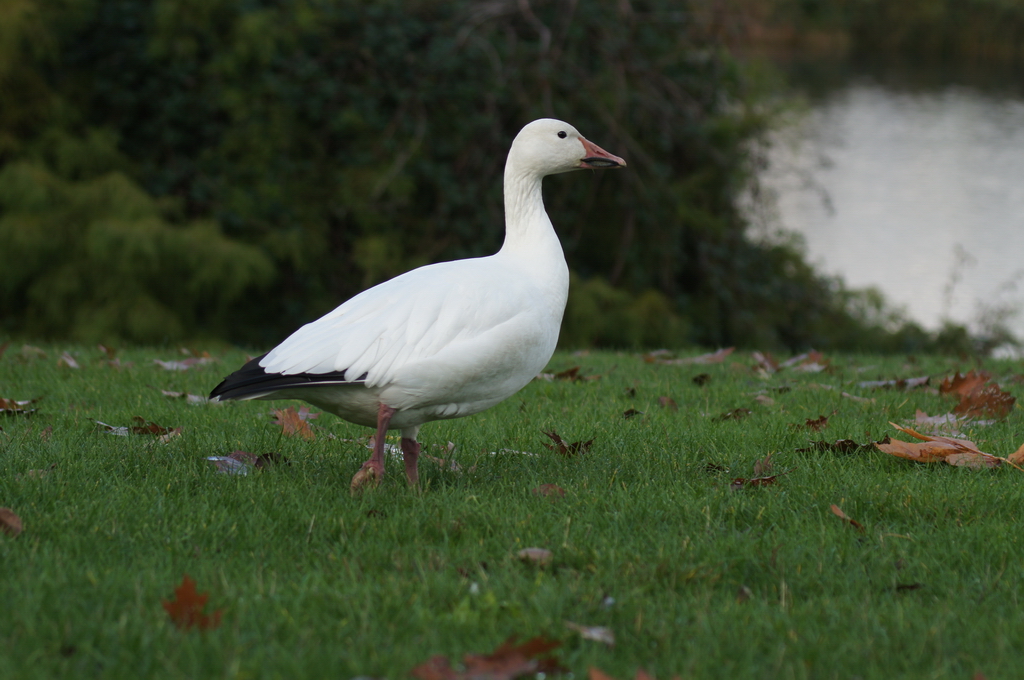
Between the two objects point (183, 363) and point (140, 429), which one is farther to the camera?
point (183, 363)

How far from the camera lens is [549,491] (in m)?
3.44

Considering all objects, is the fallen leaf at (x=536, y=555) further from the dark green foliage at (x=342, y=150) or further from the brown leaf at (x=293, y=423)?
the dark green foliage at (x=342, y=150)

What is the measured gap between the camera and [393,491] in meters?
3.48

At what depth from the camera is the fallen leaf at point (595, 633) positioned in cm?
236

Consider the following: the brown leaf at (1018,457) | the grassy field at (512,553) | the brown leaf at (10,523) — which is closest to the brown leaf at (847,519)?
the grassy field at (512,553)

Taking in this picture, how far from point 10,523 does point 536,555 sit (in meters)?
1.54

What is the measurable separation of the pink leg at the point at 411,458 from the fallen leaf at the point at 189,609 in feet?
3.92

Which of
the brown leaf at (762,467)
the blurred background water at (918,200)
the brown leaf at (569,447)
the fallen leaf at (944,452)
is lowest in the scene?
the blurred background water at (918,200)

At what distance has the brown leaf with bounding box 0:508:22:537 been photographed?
2.89 metres

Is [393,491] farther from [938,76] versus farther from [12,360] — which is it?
[938,76]

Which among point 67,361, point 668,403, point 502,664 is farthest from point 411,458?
point 67,361

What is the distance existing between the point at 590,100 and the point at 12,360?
5.97 meters

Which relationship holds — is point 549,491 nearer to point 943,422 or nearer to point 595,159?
point 595,159

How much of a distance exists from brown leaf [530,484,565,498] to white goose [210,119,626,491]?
39 cm
